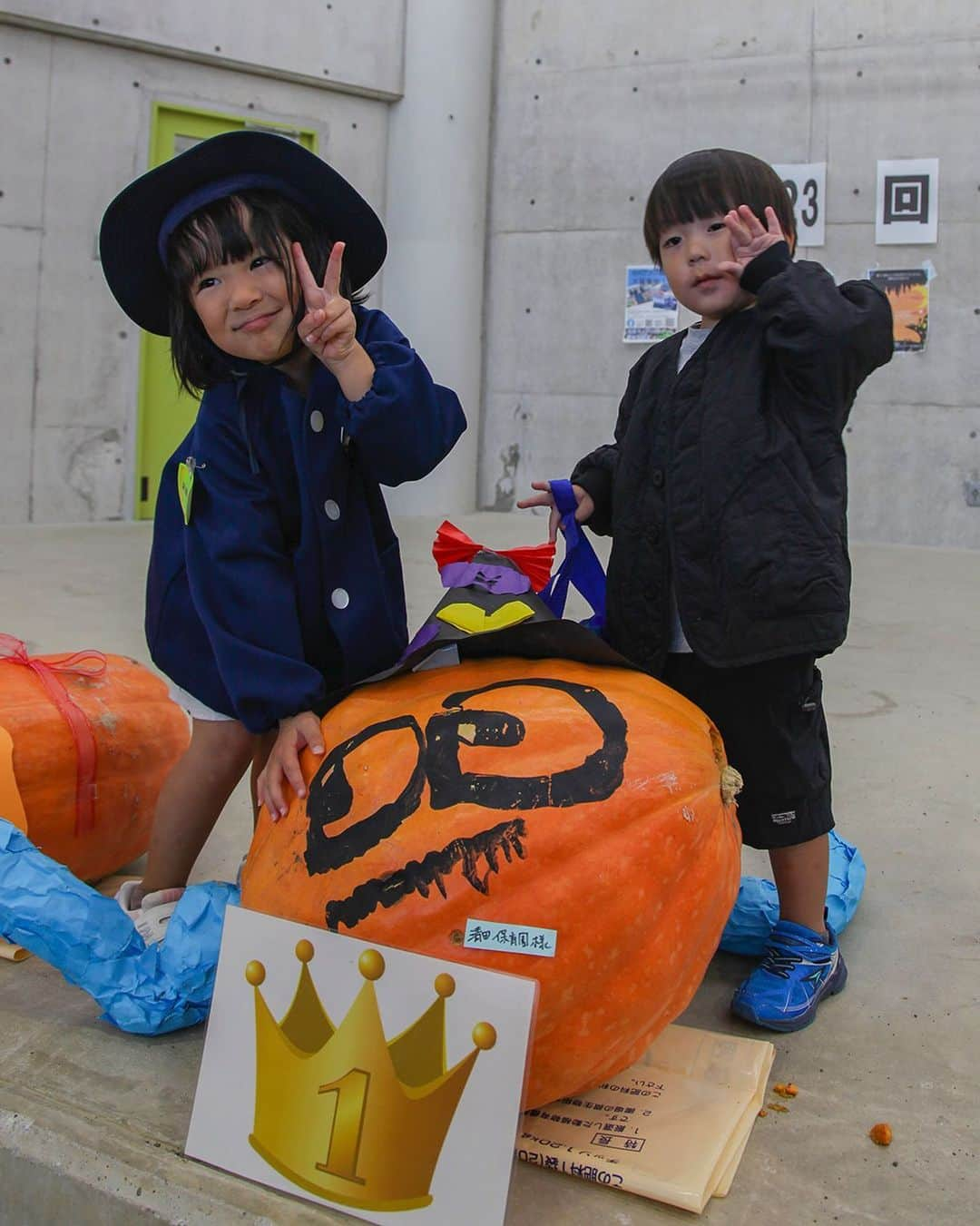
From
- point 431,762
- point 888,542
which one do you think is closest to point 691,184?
point 431,762

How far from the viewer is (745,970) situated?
2.03 metres

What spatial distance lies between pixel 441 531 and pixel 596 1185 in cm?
97

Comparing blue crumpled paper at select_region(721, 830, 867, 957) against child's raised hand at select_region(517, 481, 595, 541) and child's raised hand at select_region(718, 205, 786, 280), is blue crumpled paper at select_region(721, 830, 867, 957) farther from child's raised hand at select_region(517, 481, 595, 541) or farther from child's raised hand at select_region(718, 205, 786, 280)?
child's raised hand at select_region(718, 205, 786, 280)

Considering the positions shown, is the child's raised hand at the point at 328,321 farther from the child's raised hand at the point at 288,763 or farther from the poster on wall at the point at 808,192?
the poster on wall at the point at 808,192

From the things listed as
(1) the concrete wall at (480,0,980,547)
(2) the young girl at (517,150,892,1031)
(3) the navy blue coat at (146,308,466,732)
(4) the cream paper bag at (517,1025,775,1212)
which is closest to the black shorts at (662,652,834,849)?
(2) the young girl at (517,150,892,1031)

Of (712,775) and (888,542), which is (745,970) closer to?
(712,775)

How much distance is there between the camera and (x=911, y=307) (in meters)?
7.43

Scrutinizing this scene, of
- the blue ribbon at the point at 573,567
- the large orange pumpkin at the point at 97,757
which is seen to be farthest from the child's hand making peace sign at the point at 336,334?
the large orange pumpkin at the point at 97,757

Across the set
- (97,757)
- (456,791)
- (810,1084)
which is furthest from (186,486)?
(810,1084)

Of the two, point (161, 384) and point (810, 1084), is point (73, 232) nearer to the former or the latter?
point (161, 384)

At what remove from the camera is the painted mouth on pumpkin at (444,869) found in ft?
4.65

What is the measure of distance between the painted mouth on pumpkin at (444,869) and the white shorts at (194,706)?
2.12 ft

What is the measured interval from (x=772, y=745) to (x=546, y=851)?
595 mm

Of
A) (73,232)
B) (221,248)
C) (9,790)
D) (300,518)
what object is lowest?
(9,790)
